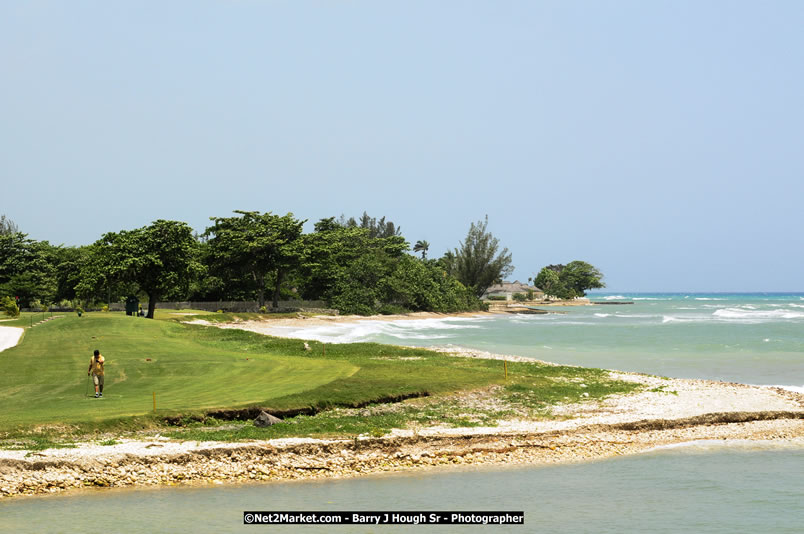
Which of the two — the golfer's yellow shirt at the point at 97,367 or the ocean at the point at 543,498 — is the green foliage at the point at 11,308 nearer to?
the golfer's yellow shirt at the point at 97,367

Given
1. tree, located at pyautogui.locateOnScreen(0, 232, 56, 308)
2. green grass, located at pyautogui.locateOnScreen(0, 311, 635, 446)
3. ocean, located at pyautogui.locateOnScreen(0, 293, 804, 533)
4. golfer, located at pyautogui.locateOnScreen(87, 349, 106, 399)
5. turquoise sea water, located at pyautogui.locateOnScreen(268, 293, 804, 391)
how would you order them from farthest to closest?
tree, located at pyautogui.locateOnScreen(0, 232, 56, 308) → turquoise sea water, located at pyautogui.locateOnScreen(268, 293, 804, 391) → golfer, located at pyautogui.locateOnScreen(87, 349, 106, 399) → green grass, located at pyautogui.locateOnScreen(0, 311, 635, 446) → ocean, located at pyautogui.locateOnScreen(0, 293, 804, 533)

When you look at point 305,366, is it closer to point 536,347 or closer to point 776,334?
point 536,347

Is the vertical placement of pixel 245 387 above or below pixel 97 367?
below

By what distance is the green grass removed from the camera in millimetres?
19797

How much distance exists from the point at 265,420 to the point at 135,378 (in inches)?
391

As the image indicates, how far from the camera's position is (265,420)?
2002 centimetres

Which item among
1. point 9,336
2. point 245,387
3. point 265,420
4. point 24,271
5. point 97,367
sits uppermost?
point 24,271

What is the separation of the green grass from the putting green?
4cm

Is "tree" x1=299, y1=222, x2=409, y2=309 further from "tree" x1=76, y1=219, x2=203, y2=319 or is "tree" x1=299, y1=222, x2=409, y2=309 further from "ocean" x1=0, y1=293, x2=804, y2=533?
"ocean" x1=0, y1=293, x2=804, y2=533

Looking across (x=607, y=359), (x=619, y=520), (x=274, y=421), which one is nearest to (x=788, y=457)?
(x=619, y=520)

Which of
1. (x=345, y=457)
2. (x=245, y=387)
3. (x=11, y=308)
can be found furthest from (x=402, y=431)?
(x=11, y=308)

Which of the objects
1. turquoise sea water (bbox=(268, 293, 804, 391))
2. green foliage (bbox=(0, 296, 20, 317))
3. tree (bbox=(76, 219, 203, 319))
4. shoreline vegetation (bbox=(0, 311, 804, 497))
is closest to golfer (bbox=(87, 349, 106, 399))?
shoreline vegetation (bbox=(0, 311, 804, 497))

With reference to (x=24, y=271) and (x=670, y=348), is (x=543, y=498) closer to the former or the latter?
(x=670, y=348)

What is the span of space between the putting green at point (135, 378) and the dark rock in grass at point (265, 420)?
5.88 ft
